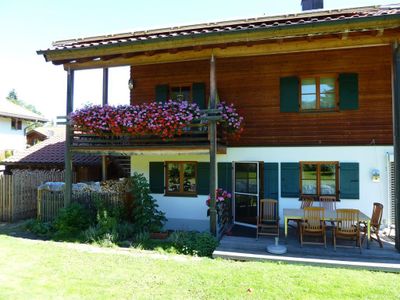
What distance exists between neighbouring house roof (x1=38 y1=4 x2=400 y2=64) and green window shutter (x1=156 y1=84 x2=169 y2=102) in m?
1.81

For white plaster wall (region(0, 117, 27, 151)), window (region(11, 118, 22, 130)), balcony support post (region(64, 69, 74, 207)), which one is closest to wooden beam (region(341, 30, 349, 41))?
balcony support post (region(64, 69, 74, 207))

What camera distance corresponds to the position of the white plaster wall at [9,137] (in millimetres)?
21969

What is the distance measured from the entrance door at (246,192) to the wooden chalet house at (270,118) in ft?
0.10

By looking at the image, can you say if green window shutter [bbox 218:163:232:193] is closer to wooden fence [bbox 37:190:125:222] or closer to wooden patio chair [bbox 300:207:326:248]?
wooden patio chair [bbox 300:207:326:248]

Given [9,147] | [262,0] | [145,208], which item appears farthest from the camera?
[9,147]

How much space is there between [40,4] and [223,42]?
23.5ft

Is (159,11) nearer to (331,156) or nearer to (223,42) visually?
(223,42)

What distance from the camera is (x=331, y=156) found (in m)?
9.22

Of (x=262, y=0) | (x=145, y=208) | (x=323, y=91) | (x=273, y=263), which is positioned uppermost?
(x=262, y=0)

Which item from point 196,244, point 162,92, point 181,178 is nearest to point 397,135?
point 196,244

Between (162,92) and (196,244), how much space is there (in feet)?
18.6

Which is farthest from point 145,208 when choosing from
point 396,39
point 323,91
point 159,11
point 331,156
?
point 159,11

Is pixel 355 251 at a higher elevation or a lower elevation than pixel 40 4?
lower

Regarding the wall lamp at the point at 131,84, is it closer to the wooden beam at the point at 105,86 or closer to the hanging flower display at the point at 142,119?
the wooden beam at the point at 105,86
